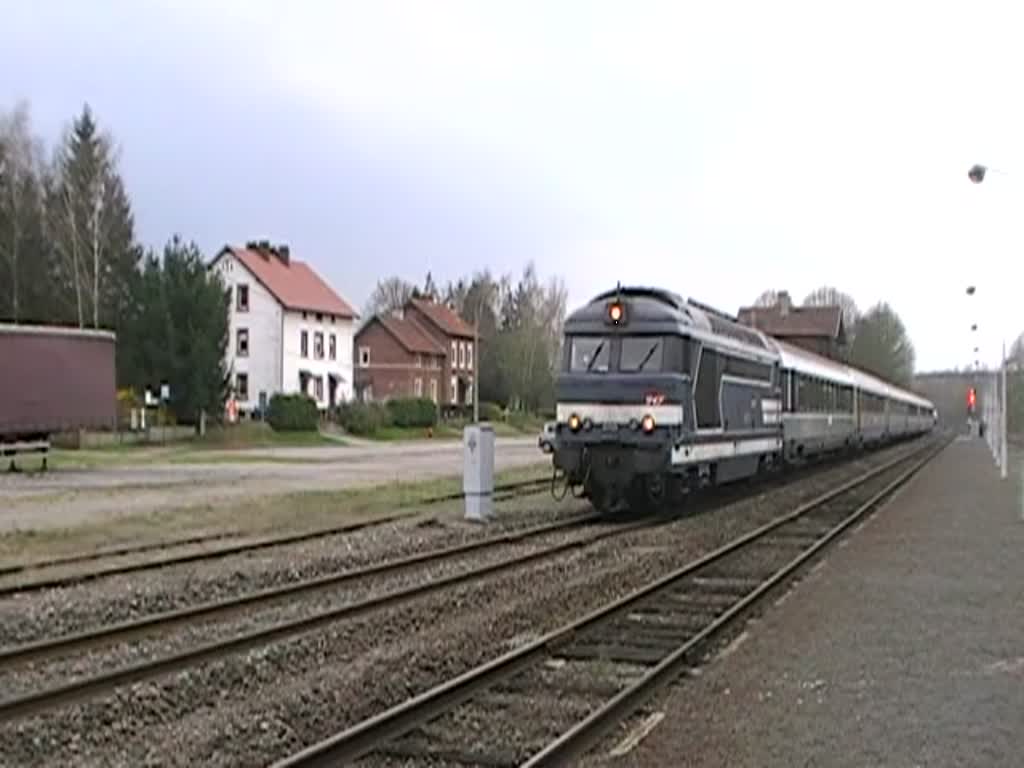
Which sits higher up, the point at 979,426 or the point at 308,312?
the point at 308,312

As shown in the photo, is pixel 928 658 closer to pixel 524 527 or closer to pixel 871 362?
pixel 524 527

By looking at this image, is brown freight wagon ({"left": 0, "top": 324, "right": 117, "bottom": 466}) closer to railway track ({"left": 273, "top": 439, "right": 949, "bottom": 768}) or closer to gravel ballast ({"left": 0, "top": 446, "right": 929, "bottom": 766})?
gravel ballast ({"left": 0, "top": 446, "right": 929, "bottom": 766})

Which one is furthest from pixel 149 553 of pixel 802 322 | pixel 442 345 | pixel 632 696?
pixel 802 322

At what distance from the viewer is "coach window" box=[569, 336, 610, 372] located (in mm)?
21672

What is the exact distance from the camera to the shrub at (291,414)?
62.4 meters

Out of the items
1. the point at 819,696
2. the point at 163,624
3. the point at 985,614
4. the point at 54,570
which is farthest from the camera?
the point at 54,570

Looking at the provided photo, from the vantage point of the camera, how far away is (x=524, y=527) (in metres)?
21.1

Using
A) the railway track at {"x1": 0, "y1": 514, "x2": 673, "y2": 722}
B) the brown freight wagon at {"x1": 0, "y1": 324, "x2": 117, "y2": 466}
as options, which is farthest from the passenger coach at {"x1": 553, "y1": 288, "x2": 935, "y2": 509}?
the brown freight wagon at {"x1": 0, "y1": 324, "x2": 117, "y2": 466}

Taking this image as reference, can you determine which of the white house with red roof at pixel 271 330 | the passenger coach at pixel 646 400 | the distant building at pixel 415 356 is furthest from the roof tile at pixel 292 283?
the passenger coach at pixel 646 400

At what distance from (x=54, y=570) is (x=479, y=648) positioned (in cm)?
683

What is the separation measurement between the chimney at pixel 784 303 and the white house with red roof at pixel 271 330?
4475 cm

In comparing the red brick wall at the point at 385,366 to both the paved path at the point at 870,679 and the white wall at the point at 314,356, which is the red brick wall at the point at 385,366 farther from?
the paved path at the point at 870,679

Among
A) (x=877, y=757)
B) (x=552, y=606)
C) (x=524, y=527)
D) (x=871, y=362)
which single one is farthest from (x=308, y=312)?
(x=877, y=757)

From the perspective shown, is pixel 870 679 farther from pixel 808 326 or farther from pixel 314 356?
pixel 808 326
